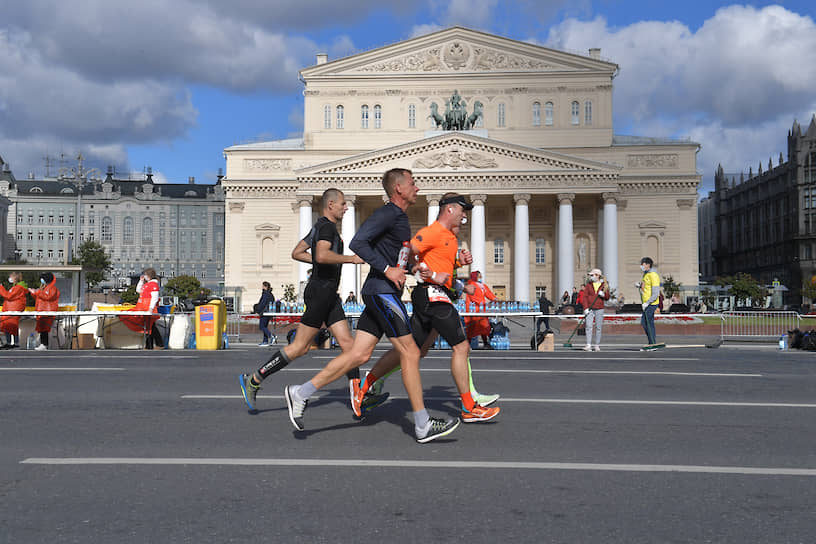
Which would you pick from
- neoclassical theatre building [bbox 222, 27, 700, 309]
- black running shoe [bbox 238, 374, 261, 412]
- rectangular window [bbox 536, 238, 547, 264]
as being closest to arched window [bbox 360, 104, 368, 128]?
neoclassical theatre building [bbox 222, 27, 700, 309]

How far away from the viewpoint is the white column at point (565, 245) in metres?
56.4

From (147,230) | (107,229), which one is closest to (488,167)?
(147,230)

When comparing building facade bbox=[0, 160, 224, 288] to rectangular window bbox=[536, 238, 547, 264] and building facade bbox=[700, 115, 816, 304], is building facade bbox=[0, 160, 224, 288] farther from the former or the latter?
building facade bbox=[700, 115, 816, 304]

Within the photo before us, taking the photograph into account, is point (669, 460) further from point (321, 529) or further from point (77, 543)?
point (77, 543)

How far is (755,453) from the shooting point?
5363 millimetres

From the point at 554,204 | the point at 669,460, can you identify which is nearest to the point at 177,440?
the point at 669,460

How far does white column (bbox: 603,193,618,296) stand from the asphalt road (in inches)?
1910

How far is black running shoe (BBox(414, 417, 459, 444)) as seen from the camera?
572 centimetres

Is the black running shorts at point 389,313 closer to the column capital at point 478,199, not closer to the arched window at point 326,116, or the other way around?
the column capital at point 478,199

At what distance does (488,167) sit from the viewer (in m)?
56.7

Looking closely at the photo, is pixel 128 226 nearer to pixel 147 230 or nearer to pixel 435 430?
pixel 147 230

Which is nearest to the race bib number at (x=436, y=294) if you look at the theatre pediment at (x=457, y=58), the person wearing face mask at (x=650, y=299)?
the person wearing face mask at (x=650, y=299)

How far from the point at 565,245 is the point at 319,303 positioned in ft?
168

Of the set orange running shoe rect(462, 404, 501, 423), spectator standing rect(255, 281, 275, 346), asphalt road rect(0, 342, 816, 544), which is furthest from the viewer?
spectator standing rect(255, 281, 275, 346)
